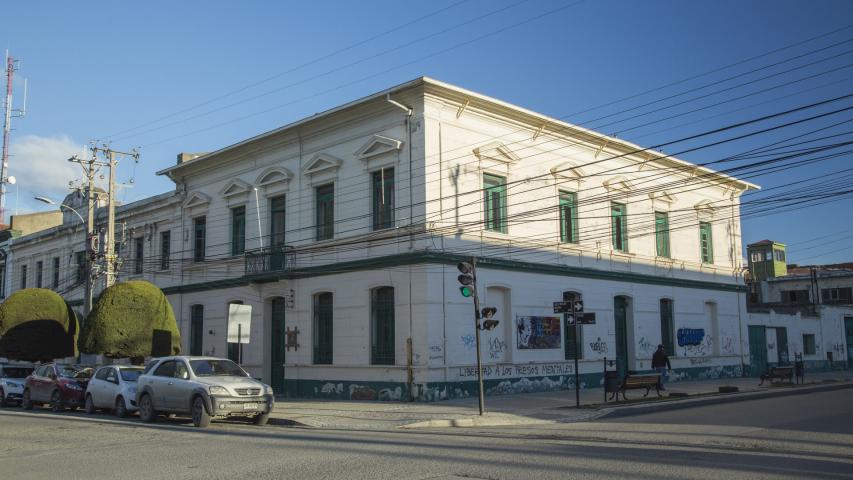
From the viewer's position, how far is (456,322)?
910 inches

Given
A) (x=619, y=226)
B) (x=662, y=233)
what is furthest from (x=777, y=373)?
(x=619, y=226)

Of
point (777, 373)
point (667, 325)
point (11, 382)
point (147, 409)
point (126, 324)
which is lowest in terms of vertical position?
point (147, 409)

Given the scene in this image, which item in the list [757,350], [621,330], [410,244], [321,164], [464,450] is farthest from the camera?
[757,350]

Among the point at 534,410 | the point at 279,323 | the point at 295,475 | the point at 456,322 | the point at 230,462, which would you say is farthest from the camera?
the point at 279,323

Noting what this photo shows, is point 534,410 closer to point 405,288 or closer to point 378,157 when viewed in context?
point 405,288

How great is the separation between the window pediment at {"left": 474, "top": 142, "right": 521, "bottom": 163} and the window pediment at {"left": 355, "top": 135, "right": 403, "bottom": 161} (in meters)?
2.52

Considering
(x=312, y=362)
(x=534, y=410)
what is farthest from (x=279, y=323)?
(x=534, y=410)

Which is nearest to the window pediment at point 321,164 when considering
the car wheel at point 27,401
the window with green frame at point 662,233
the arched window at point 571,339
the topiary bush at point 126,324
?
the topiary bush at point 126,324

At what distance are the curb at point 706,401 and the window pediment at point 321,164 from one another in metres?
12.1

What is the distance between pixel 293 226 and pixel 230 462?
1682 cm

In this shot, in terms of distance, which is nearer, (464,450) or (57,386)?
(464,450)

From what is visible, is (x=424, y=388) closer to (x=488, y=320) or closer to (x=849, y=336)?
(x=488, y=320)

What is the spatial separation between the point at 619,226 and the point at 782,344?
47.6ft

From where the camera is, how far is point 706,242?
34844 mm
